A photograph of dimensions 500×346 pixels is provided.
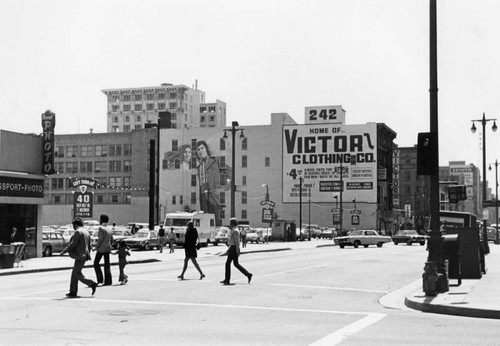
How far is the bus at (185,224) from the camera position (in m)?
56.5

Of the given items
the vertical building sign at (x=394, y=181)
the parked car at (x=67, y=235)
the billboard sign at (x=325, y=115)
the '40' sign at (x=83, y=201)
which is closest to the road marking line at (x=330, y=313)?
the parked car at (x=67, y=235)

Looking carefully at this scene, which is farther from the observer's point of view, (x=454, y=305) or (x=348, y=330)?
(x=454, y=305)

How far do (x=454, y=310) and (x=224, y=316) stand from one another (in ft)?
14.7

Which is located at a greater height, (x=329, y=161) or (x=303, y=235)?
(x=329, y=161)

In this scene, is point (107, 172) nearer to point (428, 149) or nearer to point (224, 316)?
point (428, 149)

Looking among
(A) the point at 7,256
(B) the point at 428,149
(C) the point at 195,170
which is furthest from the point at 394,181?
(B) the point at 428,149

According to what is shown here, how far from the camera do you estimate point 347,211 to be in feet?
365

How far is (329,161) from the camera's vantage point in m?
113

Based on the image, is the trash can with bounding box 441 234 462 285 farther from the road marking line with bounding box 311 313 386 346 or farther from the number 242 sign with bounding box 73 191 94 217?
the number 242 sign with bounding box 73 191 94 217

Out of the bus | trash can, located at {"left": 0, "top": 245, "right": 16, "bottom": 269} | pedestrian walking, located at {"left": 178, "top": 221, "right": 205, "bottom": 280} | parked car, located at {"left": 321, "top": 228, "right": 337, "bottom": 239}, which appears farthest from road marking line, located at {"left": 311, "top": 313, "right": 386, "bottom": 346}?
parked car, located at {"left": 321, "top": 228, "right": 337, "bottom": 239}

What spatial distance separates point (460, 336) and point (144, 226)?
263ft

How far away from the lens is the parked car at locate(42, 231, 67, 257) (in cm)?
3759

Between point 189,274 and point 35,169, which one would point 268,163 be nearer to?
point 35,169

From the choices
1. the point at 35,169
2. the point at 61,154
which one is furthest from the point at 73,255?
the point at 61,154
